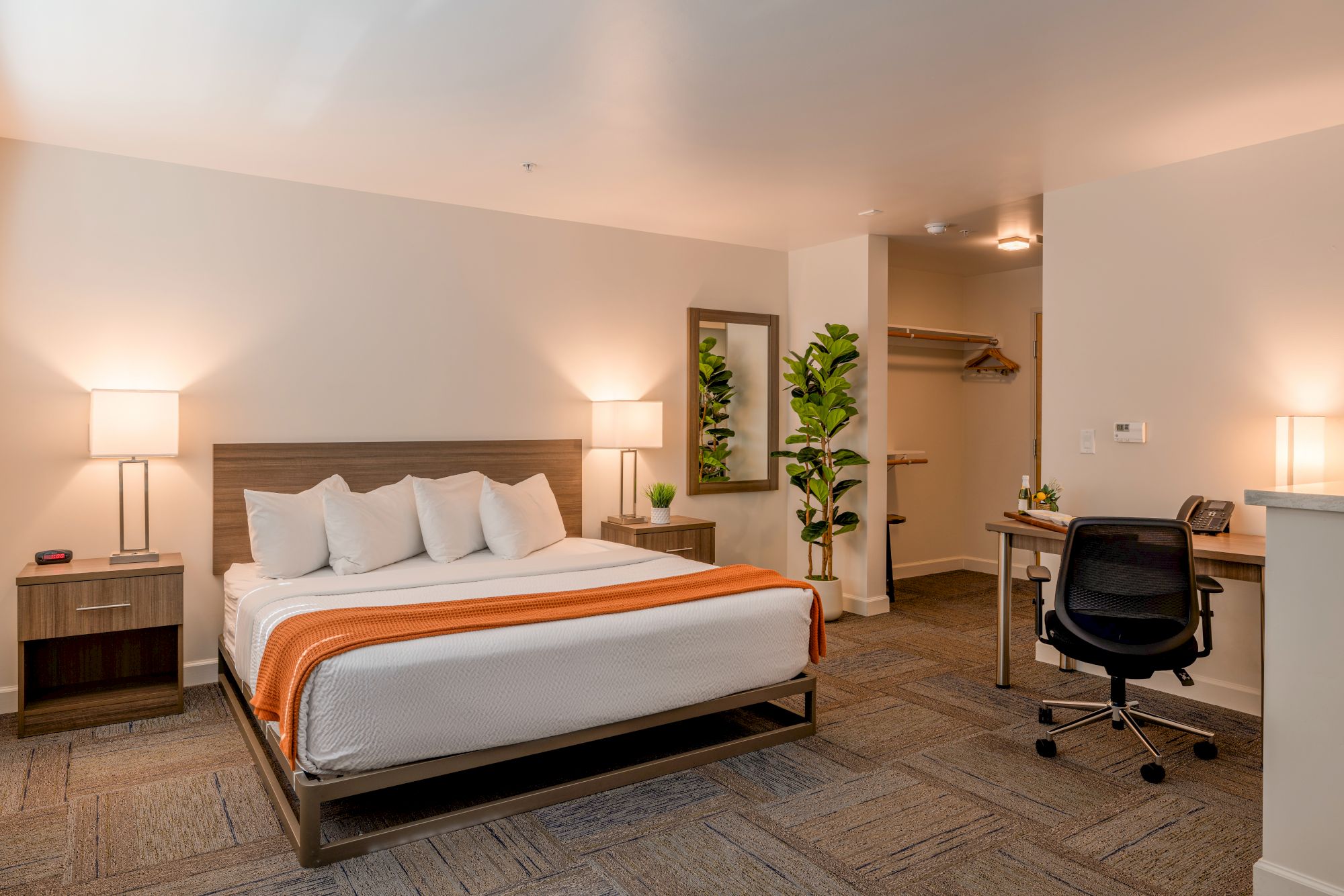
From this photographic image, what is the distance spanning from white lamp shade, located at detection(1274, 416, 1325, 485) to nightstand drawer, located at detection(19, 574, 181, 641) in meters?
4.80

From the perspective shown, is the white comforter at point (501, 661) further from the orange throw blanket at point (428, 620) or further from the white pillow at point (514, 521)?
the white pillow at point (514, 521)

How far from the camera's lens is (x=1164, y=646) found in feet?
10.1

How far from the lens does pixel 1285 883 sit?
2199mm

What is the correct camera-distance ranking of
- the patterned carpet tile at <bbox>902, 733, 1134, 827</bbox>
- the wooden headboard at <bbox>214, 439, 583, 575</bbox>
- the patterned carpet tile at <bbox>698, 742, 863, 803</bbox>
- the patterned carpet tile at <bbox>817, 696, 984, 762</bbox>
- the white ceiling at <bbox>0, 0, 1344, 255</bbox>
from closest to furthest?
the white ceiling at <bbox>0, 0, 1344, 255</bbox>
the patterned carpet tile at <bbox>902, 733, 1134, 827</bbox>
the patterned carpet tile at <bbox>698, 742, 863, 803</bbox>
the patterned carpet tile at <bbox>817, 696, 984, 762</bbox>
the wooden headboard at <bbox>214, 439, 583, 575</bbox>

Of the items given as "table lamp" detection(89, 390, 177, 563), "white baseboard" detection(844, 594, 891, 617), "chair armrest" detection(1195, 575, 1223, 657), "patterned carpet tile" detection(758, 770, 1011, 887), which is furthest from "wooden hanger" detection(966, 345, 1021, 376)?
"table lamp" detection(89, 390, 177, 563)

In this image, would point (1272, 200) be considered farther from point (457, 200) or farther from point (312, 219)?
point (312, 219)

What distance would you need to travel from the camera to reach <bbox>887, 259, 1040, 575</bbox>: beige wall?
6859mm

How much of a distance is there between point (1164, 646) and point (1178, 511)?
127cm

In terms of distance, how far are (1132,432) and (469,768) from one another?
352 centimetres

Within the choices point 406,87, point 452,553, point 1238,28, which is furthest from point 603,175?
point 1238,28

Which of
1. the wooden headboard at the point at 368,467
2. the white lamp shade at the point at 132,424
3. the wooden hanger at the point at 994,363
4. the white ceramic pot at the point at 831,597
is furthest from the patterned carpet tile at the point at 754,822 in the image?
the wooden hanger at the point at 994,363

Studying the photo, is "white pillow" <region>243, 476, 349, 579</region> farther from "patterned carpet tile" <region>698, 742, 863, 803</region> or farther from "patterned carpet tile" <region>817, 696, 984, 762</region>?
"patterned carpet tile" <region>817, 696, 984, 762</region>

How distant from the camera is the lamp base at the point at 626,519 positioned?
528cm

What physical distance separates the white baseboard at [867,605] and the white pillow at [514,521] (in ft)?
7.37
